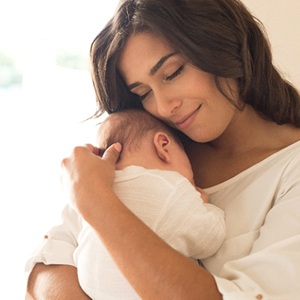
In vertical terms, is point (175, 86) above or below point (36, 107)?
above

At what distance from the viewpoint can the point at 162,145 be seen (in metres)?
1.33

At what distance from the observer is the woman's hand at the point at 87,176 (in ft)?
3.64

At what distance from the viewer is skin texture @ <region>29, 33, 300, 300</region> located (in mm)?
1019

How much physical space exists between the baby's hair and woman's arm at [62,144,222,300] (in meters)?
0.22

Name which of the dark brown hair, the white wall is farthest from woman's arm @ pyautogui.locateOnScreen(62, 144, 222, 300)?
the white wall

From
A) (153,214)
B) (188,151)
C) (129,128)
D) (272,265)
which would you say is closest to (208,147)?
(188,151)

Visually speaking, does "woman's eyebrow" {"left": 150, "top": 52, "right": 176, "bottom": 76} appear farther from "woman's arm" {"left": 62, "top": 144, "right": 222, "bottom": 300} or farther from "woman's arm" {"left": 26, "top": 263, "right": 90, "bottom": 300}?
"woman's arm" {"left": 26, "top": 263, "right": 90, "bottom": 300}

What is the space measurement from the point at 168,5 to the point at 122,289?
2.32 ft

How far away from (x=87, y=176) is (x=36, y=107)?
1208mm

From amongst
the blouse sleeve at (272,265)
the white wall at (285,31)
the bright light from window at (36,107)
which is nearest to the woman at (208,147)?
the blouse sleeve at (272,265)

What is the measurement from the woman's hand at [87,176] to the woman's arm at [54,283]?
262 mm

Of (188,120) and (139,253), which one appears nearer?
(139,253)

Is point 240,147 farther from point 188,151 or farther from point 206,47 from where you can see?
point 206,47

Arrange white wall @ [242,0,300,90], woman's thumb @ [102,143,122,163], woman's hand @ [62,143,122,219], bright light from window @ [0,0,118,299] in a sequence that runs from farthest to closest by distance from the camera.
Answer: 1. bright light from window @ [0,0,118,299]
2. white wall @ [242,0,300,90]
3. woman's thumb @ [102,143,122,163]
4. woman's hand @ [62,143,122,219]
